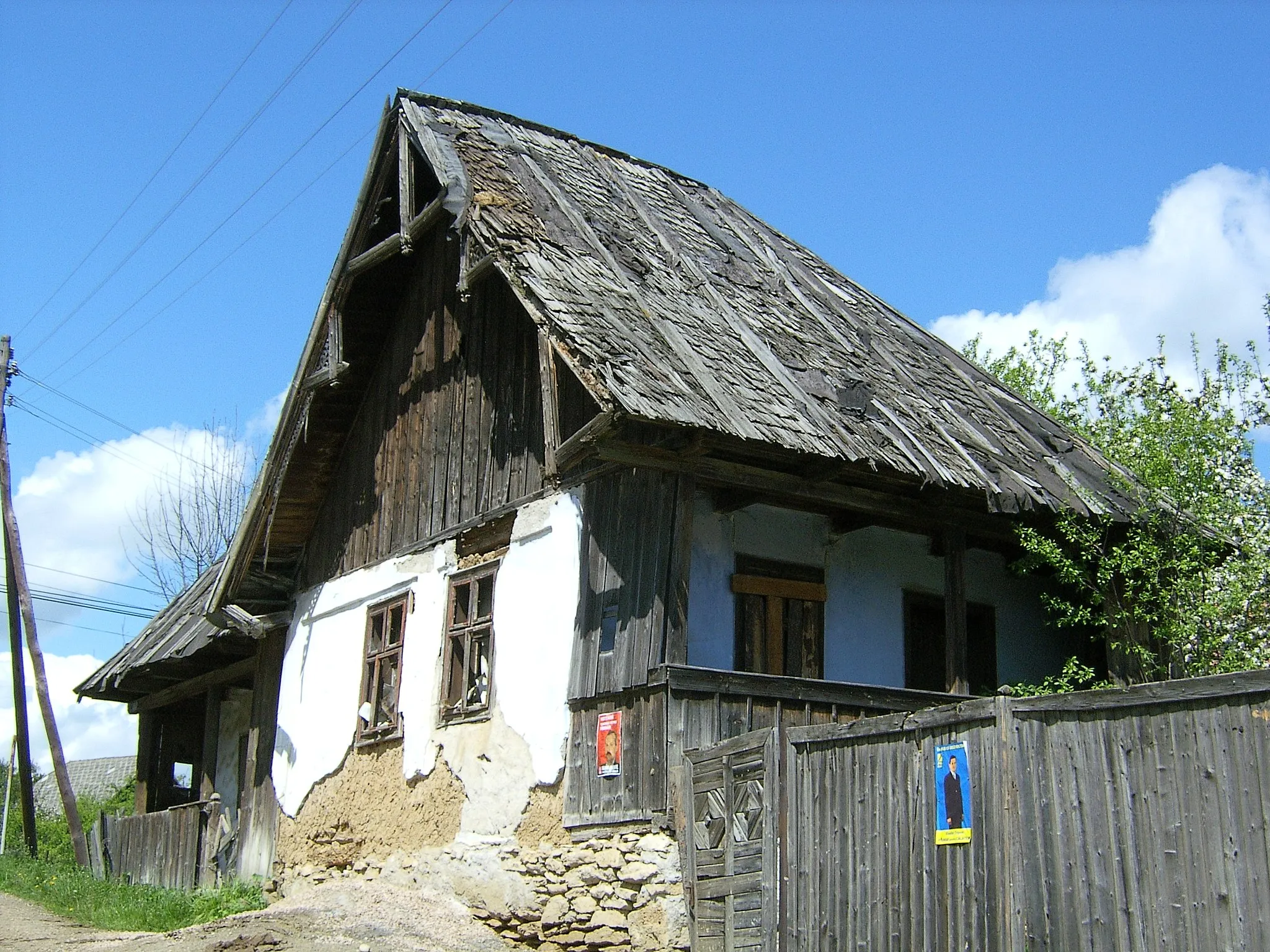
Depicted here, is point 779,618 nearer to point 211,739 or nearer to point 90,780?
point 211,739

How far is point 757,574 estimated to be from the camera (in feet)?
38.5

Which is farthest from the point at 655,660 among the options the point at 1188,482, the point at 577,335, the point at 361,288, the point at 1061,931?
the point at 361,288

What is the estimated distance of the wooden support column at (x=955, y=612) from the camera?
1202 cm

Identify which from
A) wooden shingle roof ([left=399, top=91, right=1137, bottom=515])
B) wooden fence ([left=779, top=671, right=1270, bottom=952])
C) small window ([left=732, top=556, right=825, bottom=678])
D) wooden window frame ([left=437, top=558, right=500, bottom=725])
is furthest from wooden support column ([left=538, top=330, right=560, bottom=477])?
wooden fence ([left=779, top=671, right=1270, bottom=952])

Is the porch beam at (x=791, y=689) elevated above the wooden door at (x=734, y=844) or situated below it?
above

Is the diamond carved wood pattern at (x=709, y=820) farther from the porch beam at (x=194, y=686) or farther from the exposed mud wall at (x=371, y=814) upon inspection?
the porch beam at (x=194, y=686)

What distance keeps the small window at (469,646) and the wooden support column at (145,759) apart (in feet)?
31.0

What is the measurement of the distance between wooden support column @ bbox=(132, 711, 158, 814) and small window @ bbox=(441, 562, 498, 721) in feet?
31.0

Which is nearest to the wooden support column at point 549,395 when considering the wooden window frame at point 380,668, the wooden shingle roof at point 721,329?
the wooden shingle roof at point 721,329

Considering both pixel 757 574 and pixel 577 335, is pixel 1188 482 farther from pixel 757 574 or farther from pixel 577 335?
pixel 577 335

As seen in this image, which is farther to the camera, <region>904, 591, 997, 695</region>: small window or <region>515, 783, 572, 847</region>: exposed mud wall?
<region>904, 591, 997, 695</region>: small window

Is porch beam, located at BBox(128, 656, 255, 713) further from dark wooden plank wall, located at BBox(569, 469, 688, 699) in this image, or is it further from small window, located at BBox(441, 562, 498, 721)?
dark wooden plank wall, located at BBox(569, 469, 688, 699)

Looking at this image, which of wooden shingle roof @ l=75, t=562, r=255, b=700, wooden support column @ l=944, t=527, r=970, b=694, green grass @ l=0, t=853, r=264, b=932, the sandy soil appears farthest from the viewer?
wooden shingle roof @ l=75, t=562, r=255, b=700

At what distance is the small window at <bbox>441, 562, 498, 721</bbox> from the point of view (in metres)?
12.6
